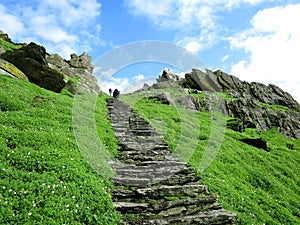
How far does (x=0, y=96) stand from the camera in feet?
71.8

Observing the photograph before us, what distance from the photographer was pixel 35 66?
33.5m

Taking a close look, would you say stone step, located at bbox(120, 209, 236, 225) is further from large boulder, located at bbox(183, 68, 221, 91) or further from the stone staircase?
large boulder, located at bbox(183, 68, 221, 91)

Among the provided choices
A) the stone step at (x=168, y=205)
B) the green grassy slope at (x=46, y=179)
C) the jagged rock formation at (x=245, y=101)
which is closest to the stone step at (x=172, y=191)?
the stone step at (x=168, y=205)

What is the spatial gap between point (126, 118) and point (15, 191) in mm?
19937

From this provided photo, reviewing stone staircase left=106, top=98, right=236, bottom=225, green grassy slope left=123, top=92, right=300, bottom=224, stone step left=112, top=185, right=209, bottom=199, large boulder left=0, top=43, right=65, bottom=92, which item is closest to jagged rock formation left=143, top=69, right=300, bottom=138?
green grassy slope left=123, top=92, right=300, bottom=224

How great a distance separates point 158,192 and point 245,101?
76.8 metres

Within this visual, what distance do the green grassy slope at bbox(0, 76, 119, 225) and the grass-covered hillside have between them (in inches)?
1.4

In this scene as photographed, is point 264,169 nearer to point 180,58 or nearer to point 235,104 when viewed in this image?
point 180,58

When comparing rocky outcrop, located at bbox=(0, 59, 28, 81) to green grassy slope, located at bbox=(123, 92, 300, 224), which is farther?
rocky outcrop, located at bbox=(0, 59, 28, 81)

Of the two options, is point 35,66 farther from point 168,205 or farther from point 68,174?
point 168,205

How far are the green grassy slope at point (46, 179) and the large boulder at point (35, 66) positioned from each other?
15.6 m

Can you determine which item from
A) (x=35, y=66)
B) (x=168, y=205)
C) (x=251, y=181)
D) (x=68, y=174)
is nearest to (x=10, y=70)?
(x=35, y=66)

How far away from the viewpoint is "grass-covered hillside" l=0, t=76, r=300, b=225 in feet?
33.0

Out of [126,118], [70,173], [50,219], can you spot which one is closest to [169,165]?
[70,173]
